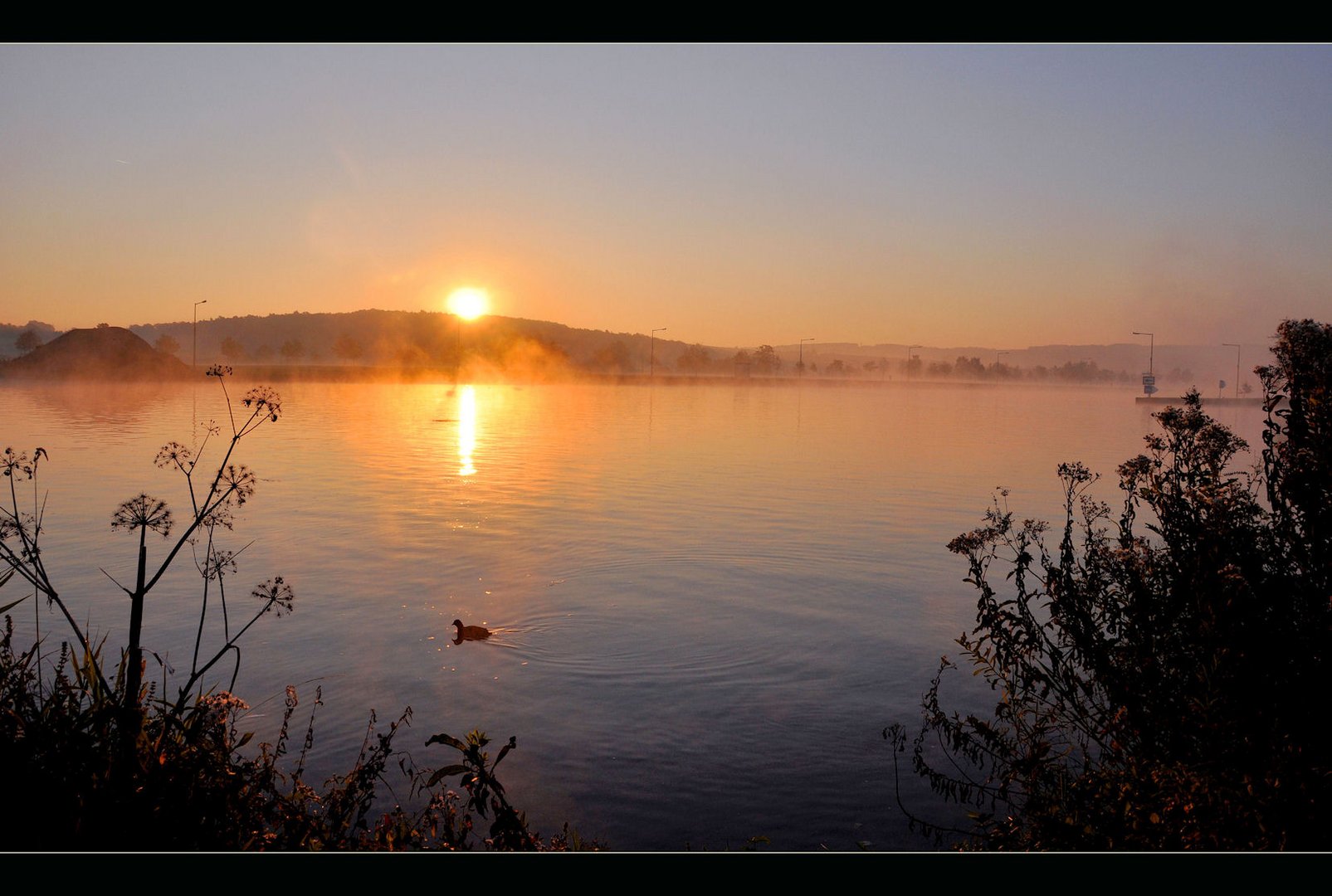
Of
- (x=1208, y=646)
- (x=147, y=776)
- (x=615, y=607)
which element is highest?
(x=1208, y=646)

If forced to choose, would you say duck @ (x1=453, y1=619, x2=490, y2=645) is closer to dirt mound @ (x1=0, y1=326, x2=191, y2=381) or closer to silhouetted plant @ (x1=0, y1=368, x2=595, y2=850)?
silhouetted plant @ (x1=0, y1=368, x2=595, y2=850)

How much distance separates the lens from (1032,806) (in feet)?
18.2

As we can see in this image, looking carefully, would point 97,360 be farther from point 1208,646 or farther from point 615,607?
point 1208,646

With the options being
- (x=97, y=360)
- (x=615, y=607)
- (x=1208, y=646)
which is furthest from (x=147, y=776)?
(x=97, y=360)

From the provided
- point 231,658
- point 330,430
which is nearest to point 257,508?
point 231,658

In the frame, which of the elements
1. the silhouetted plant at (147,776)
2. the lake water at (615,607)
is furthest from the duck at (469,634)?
the silhouetted plant at (147,776)

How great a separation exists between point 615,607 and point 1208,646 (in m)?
9.81

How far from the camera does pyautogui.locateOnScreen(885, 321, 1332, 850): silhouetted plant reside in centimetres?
461

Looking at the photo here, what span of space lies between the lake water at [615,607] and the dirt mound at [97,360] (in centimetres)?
7361

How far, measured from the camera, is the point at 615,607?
1383 centimetres

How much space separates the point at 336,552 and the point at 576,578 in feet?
16.2

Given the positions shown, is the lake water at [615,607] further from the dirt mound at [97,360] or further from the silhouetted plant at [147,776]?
the dirt mound at [97,360]
